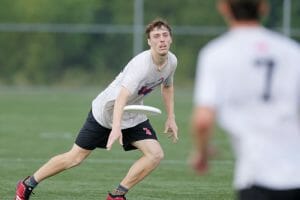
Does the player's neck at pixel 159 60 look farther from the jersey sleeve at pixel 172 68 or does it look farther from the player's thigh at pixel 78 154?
the player's thigh at pixel 78 154

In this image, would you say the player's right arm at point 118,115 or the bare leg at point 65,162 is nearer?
the player's right arm at point 118,115

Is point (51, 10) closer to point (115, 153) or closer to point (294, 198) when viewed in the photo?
point (115, 153)

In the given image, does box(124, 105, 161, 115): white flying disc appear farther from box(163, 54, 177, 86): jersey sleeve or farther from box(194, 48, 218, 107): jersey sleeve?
box(194, 48, 218, 107): jersey sleeve

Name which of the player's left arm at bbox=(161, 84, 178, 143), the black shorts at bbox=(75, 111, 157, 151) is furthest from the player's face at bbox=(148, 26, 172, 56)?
the black shorts at bbox=(75, 111, 157, 151)

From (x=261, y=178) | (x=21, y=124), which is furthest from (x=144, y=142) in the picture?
(x=21, y=124)

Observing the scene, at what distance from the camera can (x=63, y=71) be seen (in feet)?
103

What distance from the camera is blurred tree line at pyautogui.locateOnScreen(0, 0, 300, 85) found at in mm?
30969

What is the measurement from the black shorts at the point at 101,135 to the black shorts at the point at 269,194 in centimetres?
421

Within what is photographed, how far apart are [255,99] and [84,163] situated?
8220mm

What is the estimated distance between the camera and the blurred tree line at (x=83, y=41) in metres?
31.0

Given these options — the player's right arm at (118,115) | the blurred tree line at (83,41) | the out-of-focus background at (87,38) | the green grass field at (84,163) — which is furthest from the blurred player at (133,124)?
the blurred tree line at (83,41)

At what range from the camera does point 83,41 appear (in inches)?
1228

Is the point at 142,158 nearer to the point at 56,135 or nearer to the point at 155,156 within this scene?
the point at 155,156

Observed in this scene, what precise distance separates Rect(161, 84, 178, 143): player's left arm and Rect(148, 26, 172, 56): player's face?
0.63 metres
